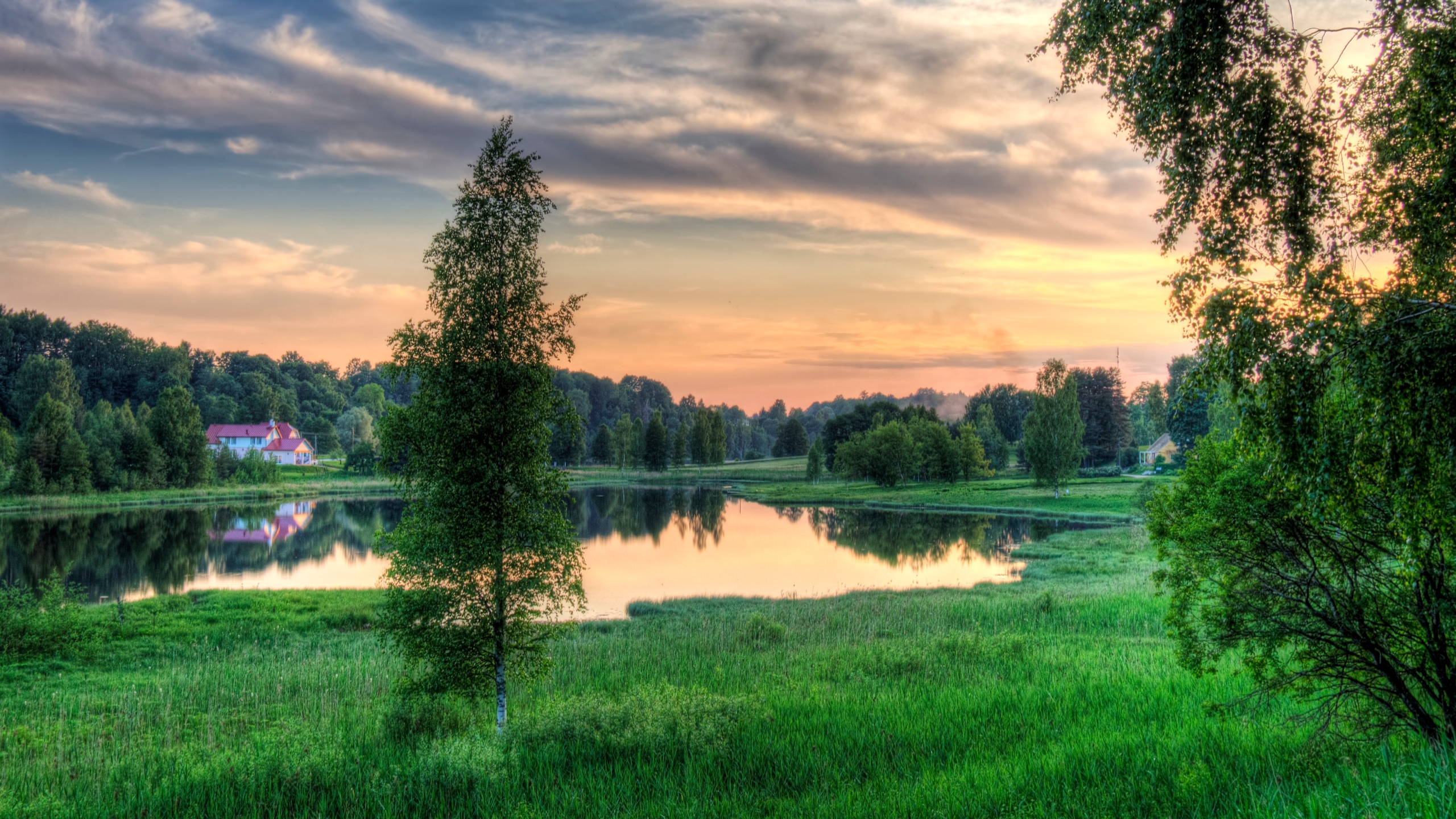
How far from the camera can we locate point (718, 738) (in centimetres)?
966

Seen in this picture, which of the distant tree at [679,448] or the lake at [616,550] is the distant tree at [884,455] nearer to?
the lake at [616,550]

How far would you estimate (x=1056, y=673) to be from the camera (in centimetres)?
1279

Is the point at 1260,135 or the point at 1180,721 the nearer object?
the point at 1260,135

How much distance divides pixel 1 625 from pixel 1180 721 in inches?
1002

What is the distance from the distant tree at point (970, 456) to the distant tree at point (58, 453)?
287 feet

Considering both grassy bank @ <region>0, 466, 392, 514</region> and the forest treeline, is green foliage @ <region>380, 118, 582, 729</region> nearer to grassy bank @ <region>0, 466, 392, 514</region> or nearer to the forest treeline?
the forest treeline

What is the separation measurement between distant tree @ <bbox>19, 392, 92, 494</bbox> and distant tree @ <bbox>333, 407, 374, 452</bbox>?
198 feet

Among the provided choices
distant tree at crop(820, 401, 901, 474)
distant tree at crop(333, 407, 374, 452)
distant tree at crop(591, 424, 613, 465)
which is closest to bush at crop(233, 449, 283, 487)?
distant tree at crop(333, 407, 374, 452)

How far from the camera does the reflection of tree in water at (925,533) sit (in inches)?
1544

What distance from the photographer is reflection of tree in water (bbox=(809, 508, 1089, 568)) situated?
3922 cm

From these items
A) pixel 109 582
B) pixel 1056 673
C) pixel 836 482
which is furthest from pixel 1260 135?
pixel 836 482

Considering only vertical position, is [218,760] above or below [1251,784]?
below

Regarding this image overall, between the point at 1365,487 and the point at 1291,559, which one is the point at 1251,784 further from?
the point at 1365,487

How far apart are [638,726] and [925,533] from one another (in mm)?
41068
